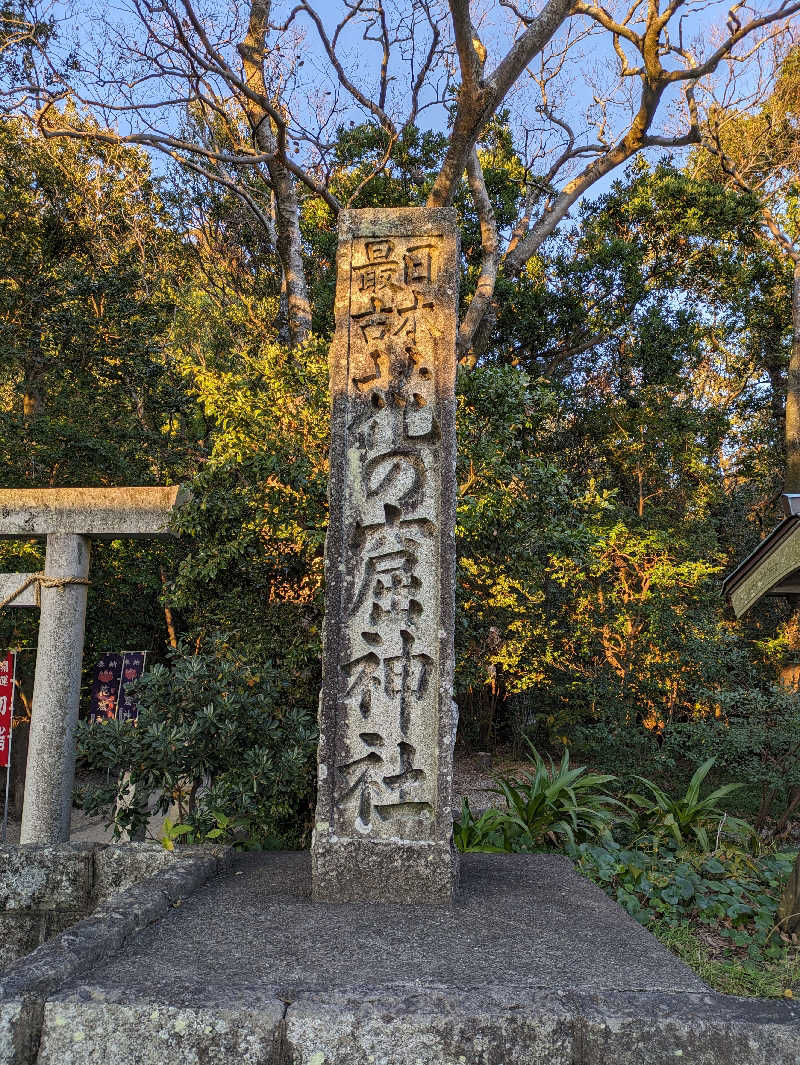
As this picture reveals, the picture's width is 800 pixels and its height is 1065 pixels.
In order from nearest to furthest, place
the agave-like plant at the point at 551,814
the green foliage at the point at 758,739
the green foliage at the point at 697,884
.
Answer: the green foliage at the point at 697,884 < the agave-like plant at the point at 551,814 < the green foliage at the point at 758,739

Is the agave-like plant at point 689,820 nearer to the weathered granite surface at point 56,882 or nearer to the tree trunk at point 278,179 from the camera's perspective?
the weathered granite surface at point 56,882

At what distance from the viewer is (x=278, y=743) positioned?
4582mm

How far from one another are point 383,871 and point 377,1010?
4.24 feet

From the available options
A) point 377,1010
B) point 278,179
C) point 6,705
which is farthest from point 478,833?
point 278,179

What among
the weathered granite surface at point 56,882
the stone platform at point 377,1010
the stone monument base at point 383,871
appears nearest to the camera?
the stone platform at point 377,1010

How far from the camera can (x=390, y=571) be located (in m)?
3.55

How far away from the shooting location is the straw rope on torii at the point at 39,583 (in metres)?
5.82

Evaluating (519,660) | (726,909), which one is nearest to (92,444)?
(519,660)

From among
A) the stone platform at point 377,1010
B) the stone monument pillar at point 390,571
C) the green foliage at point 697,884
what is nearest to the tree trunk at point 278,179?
the stone monument pillar at point 390,571

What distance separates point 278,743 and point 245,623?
163cm

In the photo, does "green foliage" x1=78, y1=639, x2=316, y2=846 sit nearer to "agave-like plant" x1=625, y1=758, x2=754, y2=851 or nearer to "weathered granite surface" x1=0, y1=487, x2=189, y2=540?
"weathered granite surface" x1=0, y1=487, x2=189, y2=540

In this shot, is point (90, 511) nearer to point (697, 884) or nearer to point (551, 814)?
point (551, 814)

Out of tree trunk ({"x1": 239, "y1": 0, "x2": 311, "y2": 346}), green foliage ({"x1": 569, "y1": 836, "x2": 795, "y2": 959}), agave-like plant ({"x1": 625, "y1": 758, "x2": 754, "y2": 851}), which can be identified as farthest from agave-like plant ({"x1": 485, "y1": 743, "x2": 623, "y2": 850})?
tree trunk ({"x1": 239, "y1": 0, "x2": 311, "y2": 346})

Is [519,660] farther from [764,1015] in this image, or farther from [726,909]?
[764,1015]
